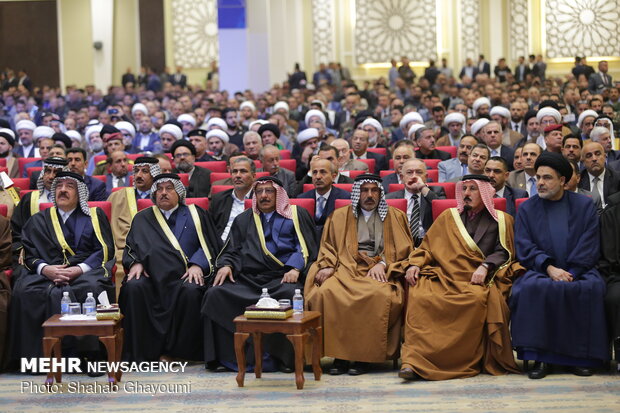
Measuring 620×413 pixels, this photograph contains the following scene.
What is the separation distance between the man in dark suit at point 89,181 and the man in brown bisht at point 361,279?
7.93ft

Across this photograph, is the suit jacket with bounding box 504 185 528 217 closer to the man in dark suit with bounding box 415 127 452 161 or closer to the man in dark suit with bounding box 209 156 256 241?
the man in dark suit with bounding box 209 156 256 241

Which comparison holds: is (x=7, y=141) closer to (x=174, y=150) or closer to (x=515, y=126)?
(x=174, y=150)

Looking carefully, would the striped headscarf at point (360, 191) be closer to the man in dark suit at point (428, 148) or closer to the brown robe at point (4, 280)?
the brown robe at point (4, 280)

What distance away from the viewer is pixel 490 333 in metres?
6.43

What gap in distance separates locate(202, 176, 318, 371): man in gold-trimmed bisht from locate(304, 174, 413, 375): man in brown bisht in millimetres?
169

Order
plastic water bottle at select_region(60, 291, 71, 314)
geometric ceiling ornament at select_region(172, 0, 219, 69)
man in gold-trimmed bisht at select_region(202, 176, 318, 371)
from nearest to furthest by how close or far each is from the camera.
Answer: plastic water bottle at select_region(60, 291, 71, 314) < man in gold-trimmed bisht at select_region(202, 176, 318, 371) < geometric ceiling ornament at select_region(172, 0, 219, 69)

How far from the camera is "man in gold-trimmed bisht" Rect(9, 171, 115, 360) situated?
695 centimetres

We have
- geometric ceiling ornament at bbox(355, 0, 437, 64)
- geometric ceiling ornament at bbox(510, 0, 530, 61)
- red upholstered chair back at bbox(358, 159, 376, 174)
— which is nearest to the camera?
red upholstered chair back at bbox(358, 159, 376, 174)

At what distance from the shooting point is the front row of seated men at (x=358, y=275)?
6414 mm

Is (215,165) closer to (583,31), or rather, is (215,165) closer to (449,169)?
(449,169)

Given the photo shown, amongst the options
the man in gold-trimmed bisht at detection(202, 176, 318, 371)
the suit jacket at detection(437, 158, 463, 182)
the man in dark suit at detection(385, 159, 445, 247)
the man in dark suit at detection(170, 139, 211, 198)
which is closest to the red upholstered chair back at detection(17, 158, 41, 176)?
the man in dark suit at detection(170, 139, 211, 198)

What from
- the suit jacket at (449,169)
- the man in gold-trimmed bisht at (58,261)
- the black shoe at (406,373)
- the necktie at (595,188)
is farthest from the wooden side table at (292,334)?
the suit jacket at (449,169)

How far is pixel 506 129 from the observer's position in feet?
38.8

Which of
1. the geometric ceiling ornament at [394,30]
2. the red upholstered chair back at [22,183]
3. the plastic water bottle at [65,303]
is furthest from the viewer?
the geometric ceiling ornament at [394,30]
